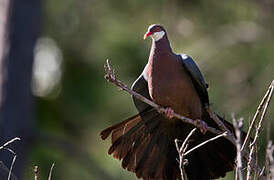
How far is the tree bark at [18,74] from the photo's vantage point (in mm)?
8344

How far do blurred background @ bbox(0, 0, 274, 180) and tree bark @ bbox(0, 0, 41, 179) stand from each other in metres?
0.01

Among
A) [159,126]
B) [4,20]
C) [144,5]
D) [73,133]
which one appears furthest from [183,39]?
[159,126]

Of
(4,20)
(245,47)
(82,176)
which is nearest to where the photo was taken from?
(4,20)

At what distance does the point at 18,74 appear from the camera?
8461 mm

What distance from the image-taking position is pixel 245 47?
1102 centimetres

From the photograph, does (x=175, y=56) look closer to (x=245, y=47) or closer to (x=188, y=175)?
(x=188, y=175)

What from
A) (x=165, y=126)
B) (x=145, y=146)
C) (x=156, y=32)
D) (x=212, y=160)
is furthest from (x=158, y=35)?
(x=212, y=160)

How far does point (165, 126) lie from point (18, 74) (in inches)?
120

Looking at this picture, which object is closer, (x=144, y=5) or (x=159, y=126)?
(x=159, y=126)

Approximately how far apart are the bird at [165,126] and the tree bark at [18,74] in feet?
9.28

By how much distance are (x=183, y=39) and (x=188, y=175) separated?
5.49 metres

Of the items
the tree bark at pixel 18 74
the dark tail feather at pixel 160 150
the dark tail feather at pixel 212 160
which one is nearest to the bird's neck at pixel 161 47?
the dark tail feather at pixel 160 150

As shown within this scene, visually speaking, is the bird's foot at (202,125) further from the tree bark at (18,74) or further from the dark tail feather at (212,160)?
the tree bark at (18,74)

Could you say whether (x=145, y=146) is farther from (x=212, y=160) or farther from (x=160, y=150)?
(x=212, y=160)
